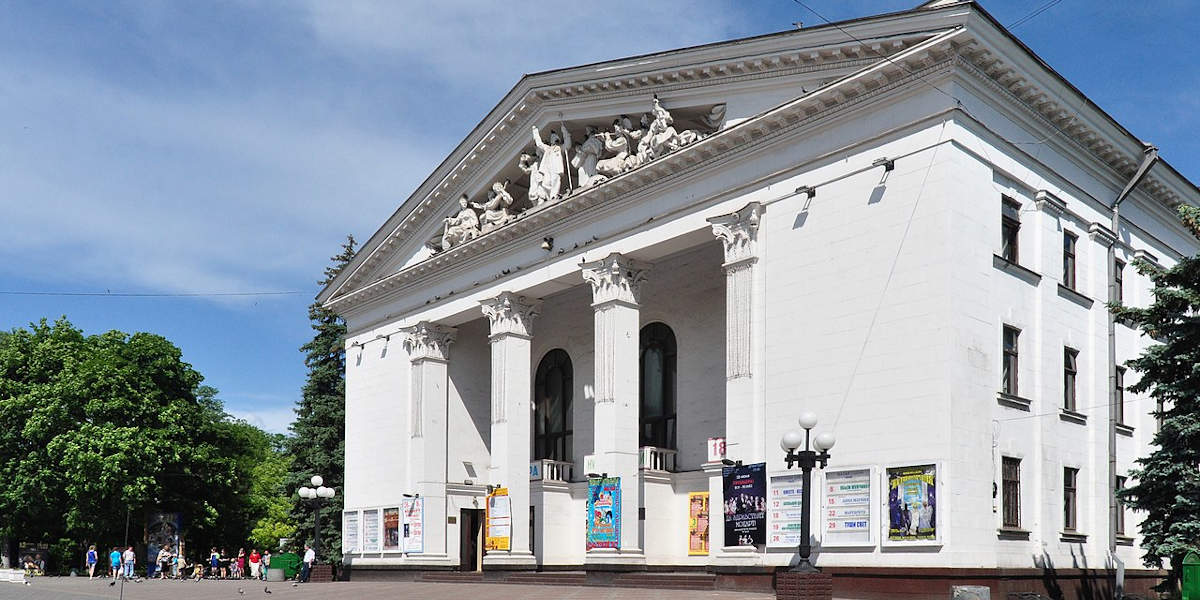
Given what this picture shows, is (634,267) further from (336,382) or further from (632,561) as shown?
(336,382)

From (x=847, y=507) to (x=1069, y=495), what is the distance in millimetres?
5122

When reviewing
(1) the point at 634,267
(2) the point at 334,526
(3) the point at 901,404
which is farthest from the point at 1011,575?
(2) the point at 334,526

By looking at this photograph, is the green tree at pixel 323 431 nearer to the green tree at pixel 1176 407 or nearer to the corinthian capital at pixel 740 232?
the corinthian capital at pixel 740 232

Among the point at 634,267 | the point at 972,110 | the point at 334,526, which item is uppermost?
the point at 972,110

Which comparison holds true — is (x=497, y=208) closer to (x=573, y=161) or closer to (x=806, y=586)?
(x=573, y=161)

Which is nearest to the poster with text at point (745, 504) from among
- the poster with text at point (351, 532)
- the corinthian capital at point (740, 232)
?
the corinthian capital at point (740, 232)

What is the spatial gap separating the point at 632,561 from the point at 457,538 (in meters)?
9.67

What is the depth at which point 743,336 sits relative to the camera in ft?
81.3

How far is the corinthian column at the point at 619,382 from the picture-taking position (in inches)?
1089

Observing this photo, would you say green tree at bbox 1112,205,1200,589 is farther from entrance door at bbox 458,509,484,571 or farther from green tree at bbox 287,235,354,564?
green tree at bbox 287,235,354,564

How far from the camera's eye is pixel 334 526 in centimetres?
4572

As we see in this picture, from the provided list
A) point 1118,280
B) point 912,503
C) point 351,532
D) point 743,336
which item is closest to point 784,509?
point 912,503

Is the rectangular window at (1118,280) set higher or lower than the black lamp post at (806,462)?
higher

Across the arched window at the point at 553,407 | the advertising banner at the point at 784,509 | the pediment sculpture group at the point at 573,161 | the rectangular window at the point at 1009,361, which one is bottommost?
the advertising banner at the point at 784,509
